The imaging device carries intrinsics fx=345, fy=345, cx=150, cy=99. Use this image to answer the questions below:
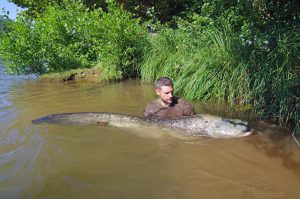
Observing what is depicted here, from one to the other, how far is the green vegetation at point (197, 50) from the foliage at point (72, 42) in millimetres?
36

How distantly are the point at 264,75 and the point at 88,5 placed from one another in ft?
48.0

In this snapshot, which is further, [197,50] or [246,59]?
[197,50]

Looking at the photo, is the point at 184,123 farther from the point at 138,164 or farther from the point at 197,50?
the point at 197,50

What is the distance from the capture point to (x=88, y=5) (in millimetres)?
19172

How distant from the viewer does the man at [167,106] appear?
19.5 ft

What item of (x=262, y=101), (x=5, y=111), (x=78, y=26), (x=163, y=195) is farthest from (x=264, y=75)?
(x=78, y=26)

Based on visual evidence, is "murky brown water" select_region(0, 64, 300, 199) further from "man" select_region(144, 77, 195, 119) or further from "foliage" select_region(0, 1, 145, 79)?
"foliage" select_region(0, 1, 145, 79)

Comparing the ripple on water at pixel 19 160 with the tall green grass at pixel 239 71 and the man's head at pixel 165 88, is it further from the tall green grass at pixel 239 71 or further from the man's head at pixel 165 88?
the tall green grass at pixel 239 71

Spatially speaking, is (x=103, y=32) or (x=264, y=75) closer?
(x=264, y=75)

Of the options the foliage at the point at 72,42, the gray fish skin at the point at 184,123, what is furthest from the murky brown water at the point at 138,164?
the foliage at the point at 72,42

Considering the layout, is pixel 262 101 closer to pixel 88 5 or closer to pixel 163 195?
pixel 163 195

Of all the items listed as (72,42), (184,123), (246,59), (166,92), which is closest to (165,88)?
(166,92)

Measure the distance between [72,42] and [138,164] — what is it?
10.8 m

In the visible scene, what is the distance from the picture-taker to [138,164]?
15.4 ft
